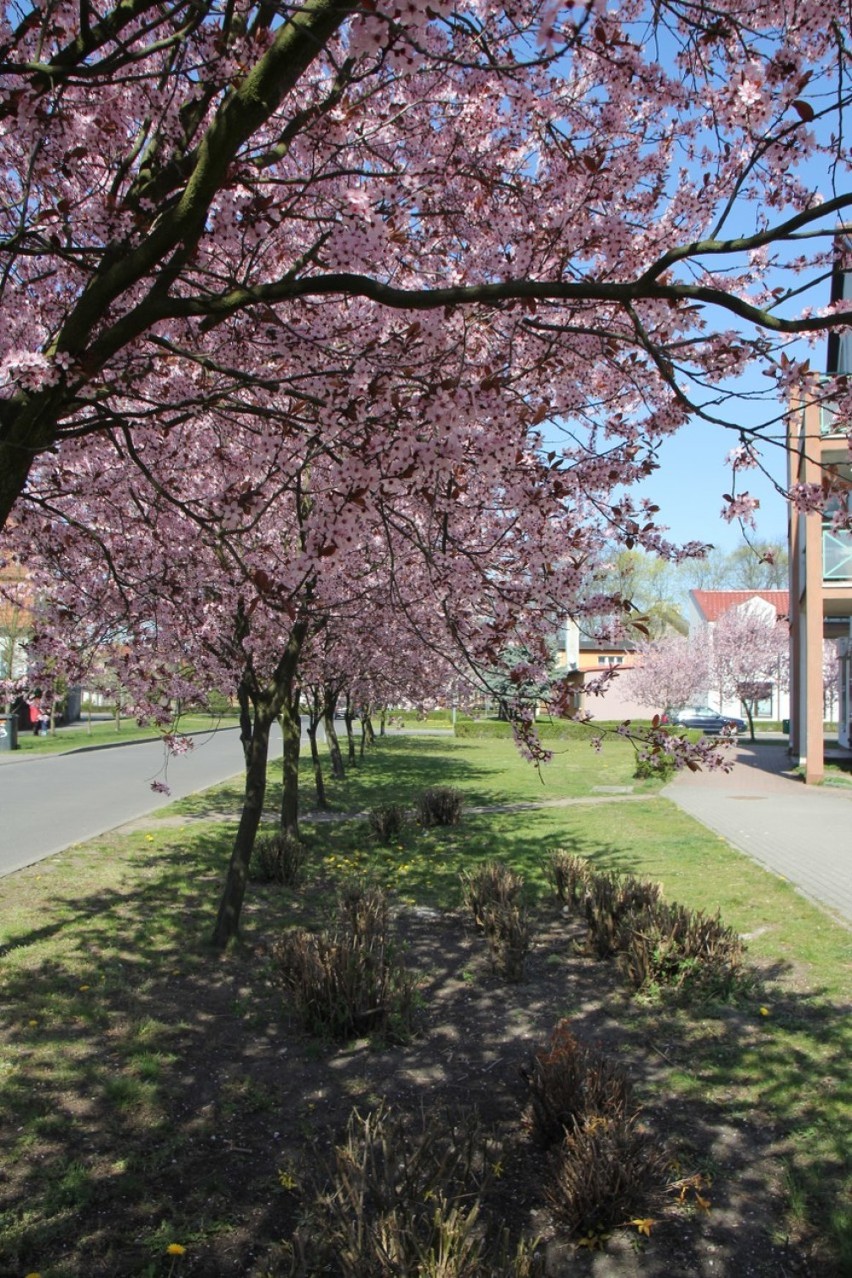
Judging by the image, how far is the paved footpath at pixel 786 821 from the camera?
9922 mm

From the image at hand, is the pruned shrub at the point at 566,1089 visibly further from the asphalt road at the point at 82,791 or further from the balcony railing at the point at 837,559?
the balcony railing at the point at 837,559

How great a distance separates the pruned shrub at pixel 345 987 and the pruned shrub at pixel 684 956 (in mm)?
1666

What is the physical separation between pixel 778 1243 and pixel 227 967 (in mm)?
4247

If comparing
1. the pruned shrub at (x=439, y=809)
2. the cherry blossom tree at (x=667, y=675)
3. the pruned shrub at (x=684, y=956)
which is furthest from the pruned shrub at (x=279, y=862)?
the cherry blossom tree at (x=667, y=675)

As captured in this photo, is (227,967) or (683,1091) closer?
(683,1091)

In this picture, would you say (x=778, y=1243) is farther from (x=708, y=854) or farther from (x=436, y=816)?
(x=436, y=816)

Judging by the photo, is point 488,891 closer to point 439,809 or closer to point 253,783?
point 253,783

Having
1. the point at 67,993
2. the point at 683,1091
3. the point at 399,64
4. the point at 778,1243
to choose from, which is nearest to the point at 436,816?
the point at 67,993

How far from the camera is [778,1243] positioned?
10.9 ft

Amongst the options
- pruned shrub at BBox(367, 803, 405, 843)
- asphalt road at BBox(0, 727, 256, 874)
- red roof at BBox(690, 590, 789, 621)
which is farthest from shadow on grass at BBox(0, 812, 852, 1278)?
red roof at BBox(690, 590, 789, 621)

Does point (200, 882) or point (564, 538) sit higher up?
point (564, 538)

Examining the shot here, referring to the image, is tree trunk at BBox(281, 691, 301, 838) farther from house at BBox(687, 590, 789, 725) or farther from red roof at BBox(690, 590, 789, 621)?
red roof at BBox(690, 590, 789, 621)

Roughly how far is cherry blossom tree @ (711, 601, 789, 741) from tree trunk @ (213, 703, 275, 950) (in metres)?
43.0

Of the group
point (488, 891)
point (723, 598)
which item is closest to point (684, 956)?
point (488, 891)
